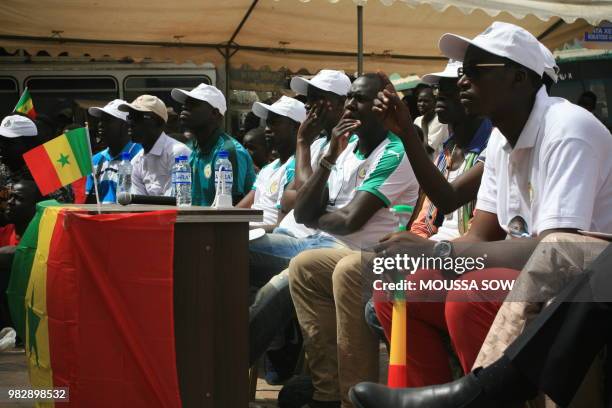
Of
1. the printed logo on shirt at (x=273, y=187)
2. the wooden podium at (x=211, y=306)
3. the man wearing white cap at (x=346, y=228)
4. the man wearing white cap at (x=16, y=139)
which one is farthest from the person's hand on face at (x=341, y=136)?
the man wearing white cap at (x=16, y=139)

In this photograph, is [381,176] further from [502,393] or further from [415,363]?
[502,393]

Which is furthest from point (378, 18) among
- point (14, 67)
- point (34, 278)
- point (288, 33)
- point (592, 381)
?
point (592, 381)

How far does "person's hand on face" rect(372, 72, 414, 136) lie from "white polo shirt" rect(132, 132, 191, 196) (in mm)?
3631

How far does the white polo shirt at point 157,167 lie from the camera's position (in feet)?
25.7

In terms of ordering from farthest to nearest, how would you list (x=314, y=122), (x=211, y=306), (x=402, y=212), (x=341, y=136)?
1. (x=314, y=122)
2. (x=341, y=136)
3. (x=211, y=306)
4. (x=402, y=212)

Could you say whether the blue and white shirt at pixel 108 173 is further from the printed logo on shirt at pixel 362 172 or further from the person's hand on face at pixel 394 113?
the person's hand on face at pixel 394 113

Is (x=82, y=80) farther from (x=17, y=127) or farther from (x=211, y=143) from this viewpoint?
(x=211, y=143)

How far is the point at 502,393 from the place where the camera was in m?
3.04

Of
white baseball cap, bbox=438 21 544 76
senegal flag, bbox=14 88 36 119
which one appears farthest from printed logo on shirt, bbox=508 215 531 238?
senegal flag, bbox=14 88 36 119

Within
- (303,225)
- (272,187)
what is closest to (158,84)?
(272,187)

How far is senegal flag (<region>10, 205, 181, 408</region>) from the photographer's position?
421 cm

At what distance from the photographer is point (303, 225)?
228 inches

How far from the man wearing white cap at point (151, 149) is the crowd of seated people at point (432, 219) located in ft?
1.79

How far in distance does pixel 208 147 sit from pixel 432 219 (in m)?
2.73
